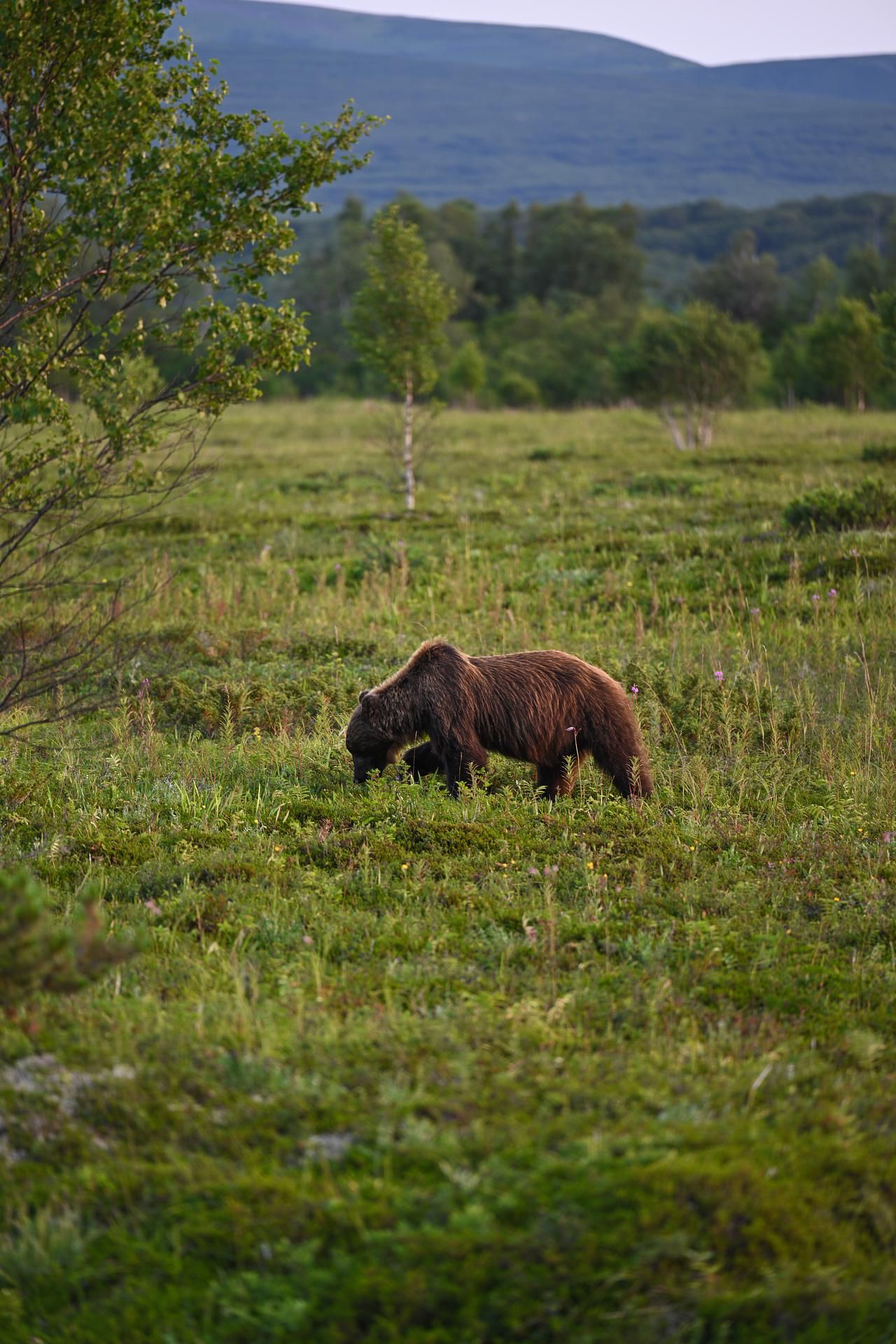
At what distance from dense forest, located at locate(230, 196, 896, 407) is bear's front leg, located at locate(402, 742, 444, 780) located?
27.0 meters

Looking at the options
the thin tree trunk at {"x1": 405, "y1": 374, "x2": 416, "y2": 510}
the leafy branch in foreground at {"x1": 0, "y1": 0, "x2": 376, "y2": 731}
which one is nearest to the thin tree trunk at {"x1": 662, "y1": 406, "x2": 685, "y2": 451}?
the thin tree trunk at {"x1": 405, "y1": 374, "x2": 416, "y2": 510}

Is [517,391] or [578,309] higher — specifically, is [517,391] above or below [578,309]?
below

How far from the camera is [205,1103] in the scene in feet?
12.6

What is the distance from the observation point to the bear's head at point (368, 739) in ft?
25.6

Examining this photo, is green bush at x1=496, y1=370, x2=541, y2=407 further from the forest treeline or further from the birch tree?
the birch tree

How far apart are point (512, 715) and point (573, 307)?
2712 inches

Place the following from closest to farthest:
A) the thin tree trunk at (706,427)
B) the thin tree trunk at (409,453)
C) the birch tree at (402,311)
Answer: the thin tree trunk at (409,453)
the birch tree at (402,311)
the thin tree trunk at (706,427)

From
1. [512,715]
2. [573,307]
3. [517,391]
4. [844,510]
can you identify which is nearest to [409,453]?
[844,510]

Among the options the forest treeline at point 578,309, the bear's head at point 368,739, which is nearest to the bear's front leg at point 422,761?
the bear's head at point 368,739

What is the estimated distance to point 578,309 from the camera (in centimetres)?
6588

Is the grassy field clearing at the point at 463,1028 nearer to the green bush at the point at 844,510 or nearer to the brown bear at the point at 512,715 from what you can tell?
the brown bear at the point at 512,715

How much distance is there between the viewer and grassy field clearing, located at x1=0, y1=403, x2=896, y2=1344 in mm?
3191

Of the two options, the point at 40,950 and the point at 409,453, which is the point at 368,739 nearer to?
the point at 40,950

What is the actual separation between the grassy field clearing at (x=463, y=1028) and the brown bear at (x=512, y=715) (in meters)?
0.28
